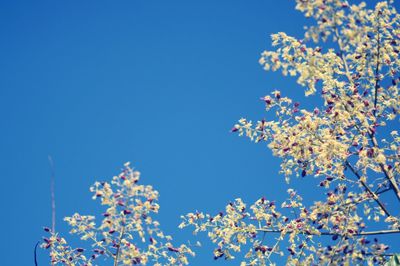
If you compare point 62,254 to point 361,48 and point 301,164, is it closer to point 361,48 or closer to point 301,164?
point 301,164

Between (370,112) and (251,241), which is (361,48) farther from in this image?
(251,241)

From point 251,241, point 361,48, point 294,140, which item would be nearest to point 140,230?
point 251,241

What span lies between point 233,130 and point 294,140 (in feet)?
4.01

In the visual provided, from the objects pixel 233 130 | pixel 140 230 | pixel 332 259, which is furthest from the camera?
pixel 233 130

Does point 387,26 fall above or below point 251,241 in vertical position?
above

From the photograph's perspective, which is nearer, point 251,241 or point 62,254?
point 62,254

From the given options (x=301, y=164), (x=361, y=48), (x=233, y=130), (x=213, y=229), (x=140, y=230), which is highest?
(x=361, y=48)

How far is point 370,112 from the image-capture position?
7207 millimetres

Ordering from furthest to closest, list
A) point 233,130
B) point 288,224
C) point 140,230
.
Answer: point 233,130, point 288,224, point 140,230

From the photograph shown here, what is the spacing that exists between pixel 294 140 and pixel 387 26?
266cm

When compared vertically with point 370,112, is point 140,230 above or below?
below

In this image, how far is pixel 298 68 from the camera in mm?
7246

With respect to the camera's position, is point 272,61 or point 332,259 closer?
point 332,259

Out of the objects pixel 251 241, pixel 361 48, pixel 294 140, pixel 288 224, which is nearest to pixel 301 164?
pixel 294 140
